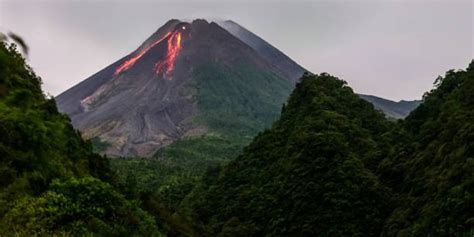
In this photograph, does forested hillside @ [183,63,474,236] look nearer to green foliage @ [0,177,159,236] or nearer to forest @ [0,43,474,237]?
forest @ [0,43,474,237]

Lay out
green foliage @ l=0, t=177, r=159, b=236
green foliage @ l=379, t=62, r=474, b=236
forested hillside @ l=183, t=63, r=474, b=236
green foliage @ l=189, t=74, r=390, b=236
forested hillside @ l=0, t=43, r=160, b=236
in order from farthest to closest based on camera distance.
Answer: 1. green foliage @ l=189, t=74, r=390, b=236
2. forested hillside @ l=183, t=63, r=474, b=236
3. green foliage @ l=379, t=62, r=474, b=236
4. forested hillside @ l=0, t=43, r=160, b=236
5. green foliage @ l=0, t=177, r=159, b=236

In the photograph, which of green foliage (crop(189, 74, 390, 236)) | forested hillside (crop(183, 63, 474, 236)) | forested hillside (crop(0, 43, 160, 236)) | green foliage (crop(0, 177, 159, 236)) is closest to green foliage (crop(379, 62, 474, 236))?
forested hillside (crop(183, 63, 474, 236))

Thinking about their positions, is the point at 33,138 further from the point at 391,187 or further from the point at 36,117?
the point at 391,187

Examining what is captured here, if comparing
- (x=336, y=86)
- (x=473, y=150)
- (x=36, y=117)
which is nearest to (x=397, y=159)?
(x=473, y=150)

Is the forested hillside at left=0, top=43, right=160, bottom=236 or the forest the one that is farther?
the forest

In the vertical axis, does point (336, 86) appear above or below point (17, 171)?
above

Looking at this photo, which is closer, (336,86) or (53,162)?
(53,162)

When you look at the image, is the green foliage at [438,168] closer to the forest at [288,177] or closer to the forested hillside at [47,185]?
the forest at [288,177]
